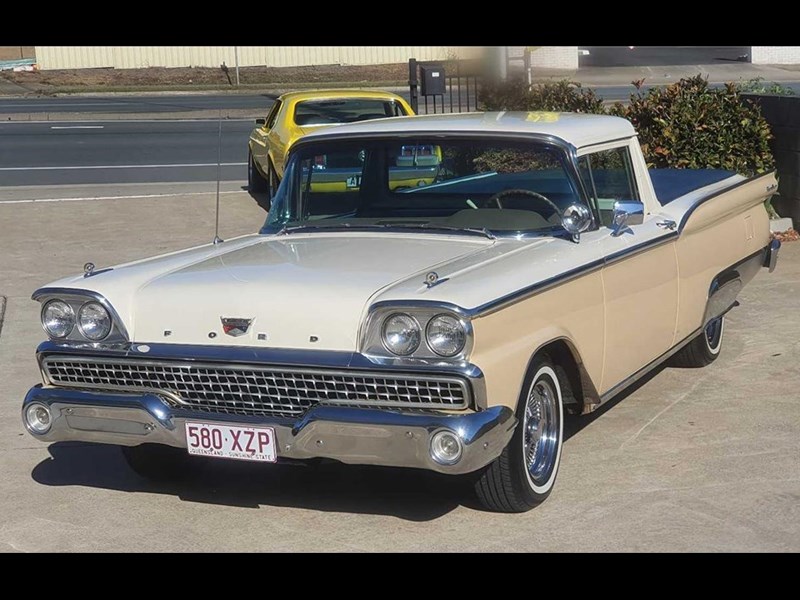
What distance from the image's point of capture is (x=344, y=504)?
5445 mm

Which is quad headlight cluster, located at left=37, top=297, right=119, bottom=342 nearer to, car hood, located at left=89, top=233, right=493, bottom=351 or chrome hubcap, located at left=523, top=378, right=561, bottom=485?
car hood, located at left=89, top=233, right=493, bottom=351

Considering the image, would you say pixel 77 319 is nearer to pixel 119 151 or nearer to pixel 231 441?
pixel 231 441

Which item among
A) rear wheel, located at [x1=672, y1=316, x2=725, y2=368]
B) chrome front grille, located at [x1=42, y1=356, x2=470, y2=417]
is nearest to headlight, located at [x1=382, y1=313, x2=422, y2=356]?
chrome front grille, located at [x1=42, y1=356, x2=470, y2=417]

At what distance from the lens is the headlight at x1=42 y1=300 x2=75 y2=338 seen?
211 inches

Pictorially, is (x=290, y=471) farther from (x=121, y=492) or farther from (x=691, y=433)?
(x=691, y=433)

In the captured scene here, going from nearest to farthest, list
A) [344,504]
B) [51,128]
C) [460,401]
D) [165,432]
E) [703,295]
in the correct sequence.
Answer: [460,401]
[165,432]
[344,504]
[703,295]
[51,128]

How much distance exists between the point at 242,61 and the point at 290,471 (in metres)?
41.1

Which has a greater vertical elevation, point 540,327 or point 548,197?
point 548,197

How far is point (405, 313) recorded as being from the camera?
15.6ft

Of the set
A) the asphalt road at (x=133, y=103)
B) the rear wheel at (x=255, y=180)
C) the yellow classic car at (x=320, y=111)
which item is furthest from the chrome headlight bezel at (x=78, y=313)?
the asphalt road at (x=133, y=103)

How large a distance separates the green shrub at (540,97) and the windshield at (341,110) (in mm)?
1095

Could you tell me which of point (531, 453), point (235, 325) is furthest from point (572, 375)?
point (235, 325)

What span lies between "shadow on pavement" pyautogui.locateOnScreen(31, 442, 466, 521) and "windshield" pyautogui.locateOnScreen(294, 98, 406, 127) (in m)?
8.64

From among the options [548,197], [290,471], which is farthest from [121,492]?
[548,197]
